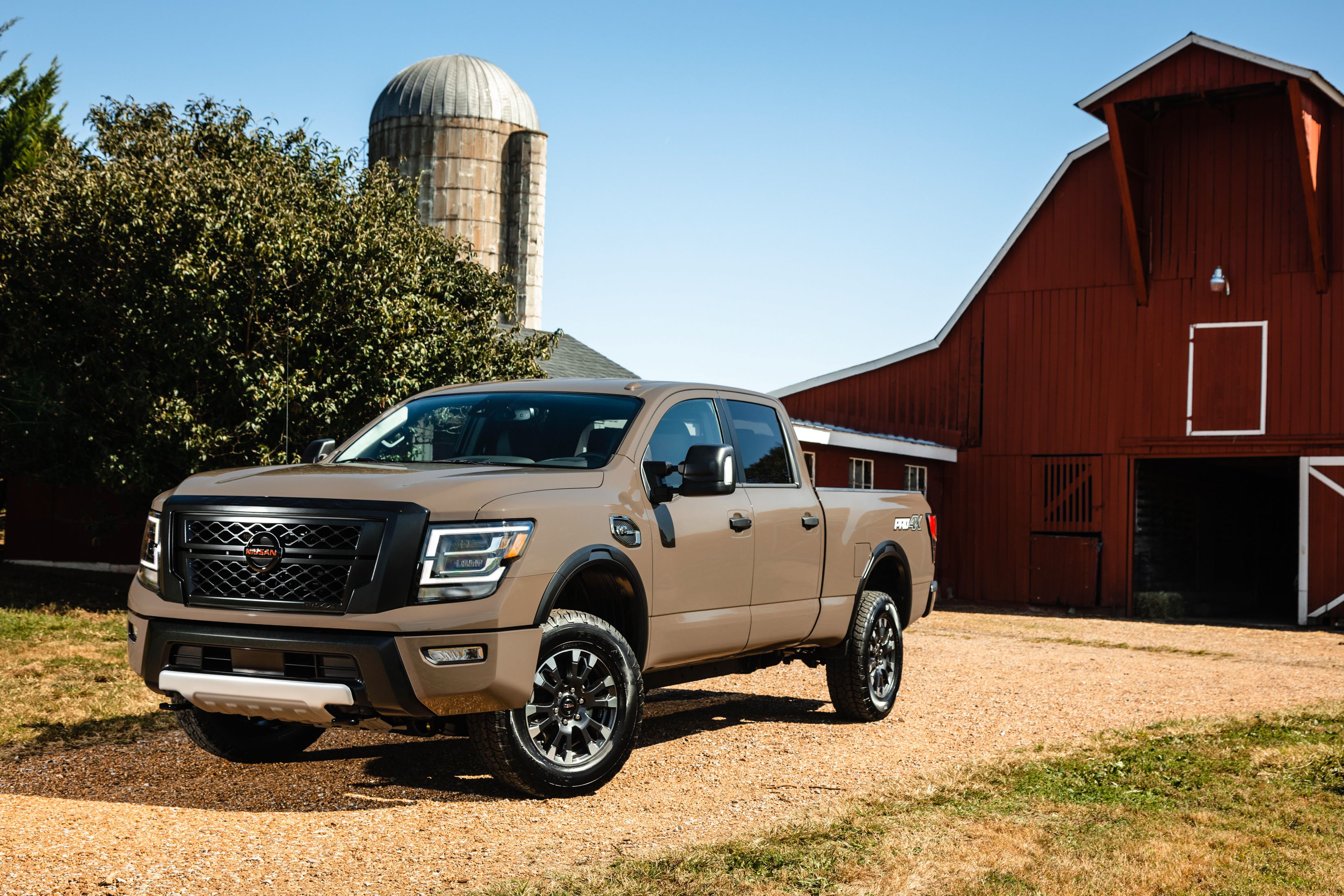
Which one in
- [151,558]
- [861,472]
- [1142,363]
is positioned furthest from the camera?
[861,472]

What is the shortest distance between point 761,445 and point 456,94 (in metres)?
26.3

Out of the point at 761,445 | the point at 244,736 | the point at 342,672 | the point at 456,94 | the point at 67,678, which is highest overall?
the point at 456,94

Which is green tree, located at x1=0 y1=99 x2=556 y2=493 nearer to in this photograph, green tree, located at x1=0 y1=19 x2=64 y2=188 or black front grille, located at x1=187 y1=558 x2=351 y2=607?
green tree, located at x1=0 y1=19 x2=64 y2=188

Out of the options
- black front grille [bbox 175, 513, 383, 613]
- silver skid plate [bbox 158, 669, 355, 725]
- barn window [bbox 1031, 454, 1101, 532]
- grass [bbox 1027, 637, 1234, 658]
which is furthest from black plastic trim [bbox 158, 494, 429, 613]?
barn window [bbox 1031, 454, 1101, 532]

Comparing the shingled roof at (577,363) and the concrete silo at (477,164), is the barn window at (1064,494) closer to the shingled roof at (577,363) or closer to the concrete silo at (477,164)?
the shingled roof at (577,363)

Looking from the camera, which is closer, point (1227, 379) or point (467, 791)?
point (467, 791)

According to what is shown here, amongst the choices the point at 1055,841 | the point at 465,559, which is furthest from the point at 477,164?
the point at 1055,841

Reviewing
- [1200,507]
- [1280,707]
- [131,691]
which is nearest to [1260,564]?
[1200,507]

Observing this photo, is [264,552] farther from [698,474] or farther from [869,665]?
[869,665]

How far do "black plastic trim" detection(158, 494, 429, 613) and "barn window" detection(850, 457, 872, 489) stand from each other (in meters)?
17.4

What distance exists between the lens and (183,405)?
14.7 meters

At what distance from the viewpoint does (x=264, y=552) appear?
5461mm

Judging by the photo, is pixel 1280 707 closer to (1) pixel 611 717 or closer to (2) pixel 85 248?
(1) pixel 611 717

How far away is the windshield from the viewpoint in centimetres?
662
